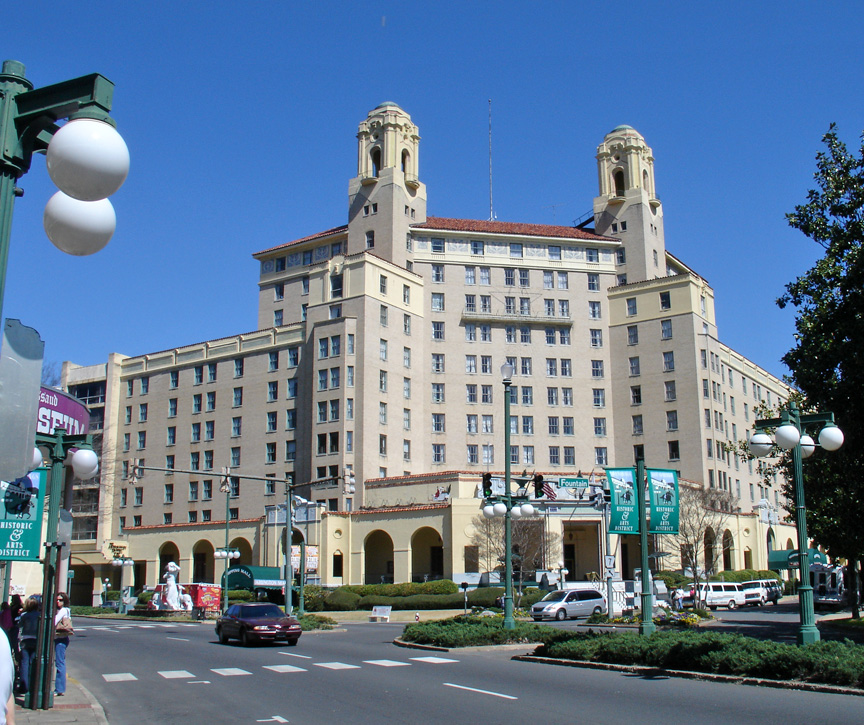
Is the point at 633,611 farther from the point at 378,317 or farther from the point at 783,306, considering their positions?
the point at 378,317

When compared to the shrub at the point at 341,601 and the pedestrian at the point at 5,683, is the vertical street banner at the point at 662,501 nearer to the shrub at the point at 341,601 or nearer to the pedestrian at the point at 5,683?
the pedestrian at the point at 5,683

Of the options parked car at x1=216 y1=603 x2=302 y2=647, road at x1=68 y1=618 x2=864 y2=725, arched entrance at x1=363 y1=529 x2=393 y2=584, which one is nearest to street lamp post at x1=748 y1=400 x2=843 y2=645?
road at x1=68 y1=618 x2=864 y2=725

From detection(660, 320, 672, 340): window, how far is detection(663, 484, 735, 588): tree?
13747 mm

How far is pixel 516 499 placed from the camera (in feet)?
99.8

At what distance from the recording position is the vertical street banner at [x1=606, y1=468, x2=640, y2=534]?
2136 cm

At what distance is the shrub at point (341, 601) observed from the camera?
5144 centimetres

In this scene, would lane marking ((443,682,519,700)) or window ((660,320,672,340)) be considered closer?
lane marking ((443,682,519,700))

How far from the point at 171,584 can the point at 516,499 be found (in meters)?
30.0

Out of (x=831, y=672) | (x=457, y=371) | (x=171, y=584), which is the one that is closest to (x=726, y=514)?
(x=457, y=371)

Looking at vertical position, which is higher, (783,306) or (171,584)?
(783,306)

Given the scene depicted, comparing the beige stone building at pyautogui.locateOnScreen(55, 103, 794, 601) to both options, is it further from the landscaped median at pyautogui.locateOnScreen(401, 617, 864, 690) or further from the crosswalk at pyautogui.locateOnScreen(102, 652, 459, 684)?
the landscaped median at pyautogui.locateOnScreen(401, 617, 864, 690)

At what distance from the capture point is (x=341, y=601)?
169 feet

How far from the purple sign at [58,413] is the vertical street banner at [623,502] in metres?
12.1

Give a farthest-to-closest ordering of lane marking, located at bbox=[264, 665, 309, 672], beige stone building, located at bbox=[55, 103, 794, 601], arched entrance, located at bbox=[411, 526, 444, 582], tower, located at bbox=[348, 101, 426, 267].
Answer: tower, located at bbox=[348, 101, 426, 267] → beige stone building, located at bbox=[55, 103, 794, 601] → arched entrance, located at bbox=[411, 526, 444, 582] → lane marking, located at bbox=[264, 665, 309, 672]
